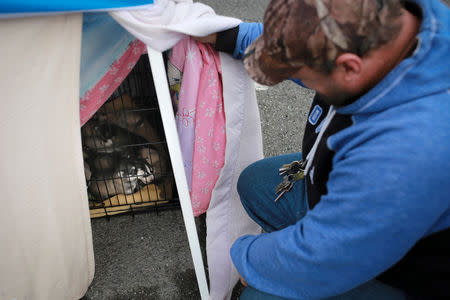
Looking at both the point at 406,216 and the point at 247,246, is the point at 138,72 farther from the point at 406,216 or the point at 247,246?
the point at 406,216

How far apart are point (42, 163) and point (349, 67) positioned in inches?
33.1

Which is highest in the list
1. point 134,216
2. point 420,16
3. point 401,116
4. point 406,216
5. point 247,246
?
point 420,16

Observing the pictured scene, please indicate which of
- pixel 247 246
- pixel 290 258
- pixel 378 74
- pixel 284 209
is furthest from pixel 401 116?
pixel 284 209

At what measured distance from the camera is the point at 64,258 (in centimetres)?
111

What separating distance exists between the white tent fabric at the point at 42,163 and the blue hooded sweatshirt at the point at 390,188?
663mm

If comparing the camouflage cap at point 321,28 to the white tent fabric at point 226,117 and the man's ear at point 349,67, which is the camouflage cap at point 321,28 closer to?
the man's ear at point 349,67

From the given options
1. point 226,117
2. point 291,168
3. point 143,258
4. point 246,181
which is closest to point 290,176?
point 291,168

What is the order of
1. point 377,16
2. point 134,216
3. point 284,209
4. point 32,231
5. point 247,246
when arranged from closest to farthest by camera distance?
point 377,16 < point 247,246 < point 32,231 < point 284,209 < point 134,216

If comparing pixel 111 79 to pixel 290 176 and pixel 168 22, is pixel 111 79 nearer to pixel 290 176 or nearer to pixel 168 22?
pixel 168 22

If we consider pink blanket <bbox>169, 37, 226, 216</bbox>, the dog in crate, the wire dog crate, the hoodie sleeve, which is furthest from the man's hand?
the hoodie sleeve

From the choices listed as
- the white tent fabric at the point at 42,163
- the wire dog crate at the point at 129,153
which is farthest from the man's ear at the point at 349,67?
the wire dog crate at the point at 129,153

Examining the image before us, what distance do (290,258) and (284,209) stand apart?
0.42m

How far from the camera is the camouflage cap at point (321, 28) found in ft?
1.78

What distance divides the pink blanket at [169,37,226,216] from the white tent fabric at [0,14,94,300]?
31cm
